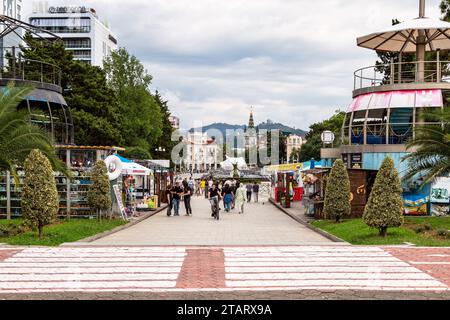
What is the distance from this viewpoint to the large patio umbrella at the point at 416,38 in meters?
28.6

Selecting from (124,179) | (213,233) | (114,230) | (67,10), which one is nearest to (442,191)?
(213,233)

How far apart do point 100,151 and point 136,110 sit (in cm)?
3781

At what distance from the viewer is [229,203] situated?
33375 mm

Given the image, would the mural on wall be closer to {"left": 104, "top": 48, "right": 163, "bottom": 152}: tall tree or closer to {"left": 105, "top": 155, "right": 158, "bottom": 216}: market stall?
{"left": 105, "top": 155, "right": 158, "bottom": 216}: market stall

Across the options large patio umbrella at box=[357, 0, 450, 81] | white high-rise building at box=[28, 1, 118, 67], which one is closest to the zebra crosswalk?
large patio umbrella at box=[357, 0, 450, 81]

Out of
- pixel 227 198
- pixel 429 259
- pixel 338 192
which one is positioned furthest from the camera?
pixel 227 198

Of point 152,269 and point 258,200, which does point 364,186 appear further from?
point 258,200

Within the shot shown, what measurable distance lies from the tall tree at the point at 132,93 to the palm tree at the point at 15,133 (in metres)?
42.3

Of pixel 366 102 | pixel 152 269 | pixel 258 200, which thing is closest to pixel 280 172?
pixel 258 200

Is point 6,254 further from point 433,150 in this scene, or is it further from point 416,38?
point 416,38

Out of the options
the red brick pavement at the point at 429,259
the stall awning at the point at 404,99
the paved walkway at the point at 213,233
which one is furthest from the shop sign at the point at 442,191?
the red brick pavement at the point at 429,259

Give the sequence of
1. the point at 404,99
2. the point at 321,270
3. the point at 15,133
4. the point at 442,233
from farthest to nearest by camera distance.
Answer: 1. the point at 404,99
2. the point at 15,133
3. the point at 442,233
4. the point at 321,270

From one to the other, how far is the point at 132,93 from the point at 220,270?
52.8 meters

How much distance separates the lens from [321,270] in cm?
1147
